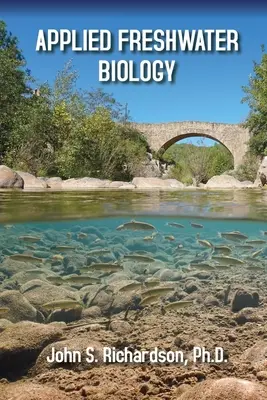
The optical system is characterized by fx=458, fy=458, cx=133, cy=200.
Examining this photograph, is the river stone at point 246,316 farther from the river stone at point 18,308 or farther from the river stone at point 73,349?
the river stone at point 18,308

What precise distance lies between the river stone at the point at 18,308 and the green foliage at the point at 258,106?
2065 centimetres

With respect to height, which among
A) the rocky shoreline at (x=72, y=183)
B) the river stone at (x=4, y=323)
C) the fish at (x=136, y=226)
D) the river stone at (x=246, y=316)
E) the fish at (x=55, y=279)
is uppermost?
the rocky shoreline at (x=72, y=183)

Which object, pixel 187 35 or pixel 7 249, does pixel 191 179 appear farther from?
pixel 187 35

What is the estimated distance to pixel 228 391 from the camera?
2225 mm

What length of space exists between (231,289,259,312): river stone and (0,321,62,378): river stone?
1701 mm

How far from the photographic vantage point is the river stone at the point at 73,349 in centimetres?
278

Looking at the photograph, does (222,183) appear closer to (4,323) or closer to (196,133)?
(4,323)

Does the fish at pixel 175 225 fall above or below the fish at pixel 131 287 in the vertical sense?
above

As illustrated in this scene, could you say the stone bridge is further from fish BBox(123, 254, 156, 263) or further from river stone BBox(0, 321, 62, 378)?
river stone BBox(0, 321, 62, 378)

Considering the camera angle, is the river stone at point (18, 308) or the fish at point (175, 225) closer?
the river stone at point (18, 308)

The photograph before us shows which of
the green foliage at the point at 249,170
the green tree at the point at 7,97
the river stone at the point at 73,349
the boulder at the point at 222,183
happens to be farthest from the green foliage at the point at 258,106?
the river stone at the point at 73,349

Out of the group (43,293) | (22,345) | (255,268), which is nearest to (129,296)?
(43,293)

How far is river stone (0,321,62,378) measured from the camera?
3012mm

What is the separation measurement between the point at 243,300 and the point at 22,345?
206 cm
